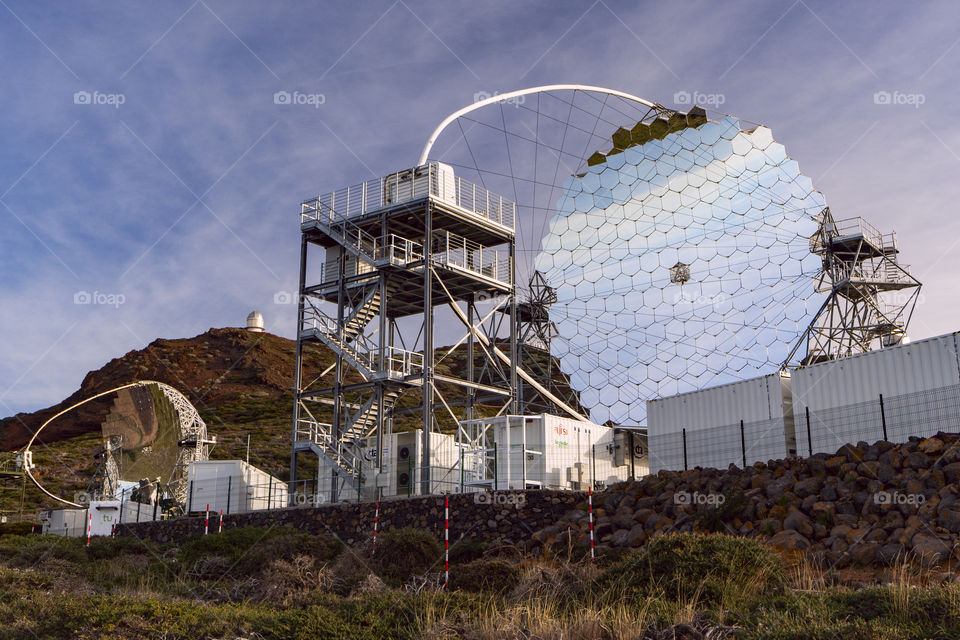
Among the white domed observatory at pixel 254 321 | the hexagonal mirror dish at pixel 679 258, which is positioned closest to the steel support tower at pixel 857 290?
the hexagonal mirror dish at pixel 679 258

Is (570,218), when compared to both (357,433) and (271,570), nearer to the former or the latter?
(357,433)

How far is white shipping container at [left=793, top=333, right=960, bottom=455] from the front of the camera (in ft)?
74.0

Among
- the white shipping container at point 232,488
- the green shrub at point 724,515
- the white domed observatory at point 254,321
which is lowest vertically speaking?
the green shrub at point 724,515

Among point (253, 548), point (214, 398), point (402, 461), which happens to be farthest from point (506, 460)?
point (214, 398)

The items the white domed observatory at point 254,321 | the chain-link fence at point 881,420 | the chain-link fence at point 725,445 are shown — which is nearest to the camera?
the chain-link fence at point 881,420

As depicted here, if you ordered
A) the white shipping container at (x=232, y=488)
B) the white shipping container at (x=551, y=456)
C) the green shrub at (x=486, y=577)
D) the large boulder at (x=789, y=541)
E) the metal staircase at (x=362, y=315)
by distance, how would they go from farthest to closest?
the white shipping container at (x=232, y=488) < the metal staircase at (x=362, y=315) < the white shipping container at (x=551, y=456) < the large boulder at (x=789, y=541) < the green shrub at (x=486, y=577)

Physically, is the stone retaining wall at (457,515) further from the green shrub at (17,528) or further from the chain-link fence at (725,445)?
the green shrub at (17,528)

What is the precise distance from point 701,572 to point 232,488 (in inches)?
1100

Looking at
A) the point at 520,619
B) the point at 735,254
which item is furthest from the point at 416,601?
the point at 735,254

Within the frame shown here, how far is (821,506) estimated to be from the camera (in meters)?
19.8

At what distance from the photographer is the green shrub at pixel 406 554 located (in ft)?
71.9

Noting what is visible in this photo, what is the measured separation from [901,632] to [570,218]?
2759cm

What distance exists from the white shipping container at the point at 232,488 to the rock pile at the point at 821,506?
17.3 m

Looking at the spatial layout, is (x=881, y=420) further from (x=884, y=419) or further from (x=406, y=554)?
(x=406, y=554)
